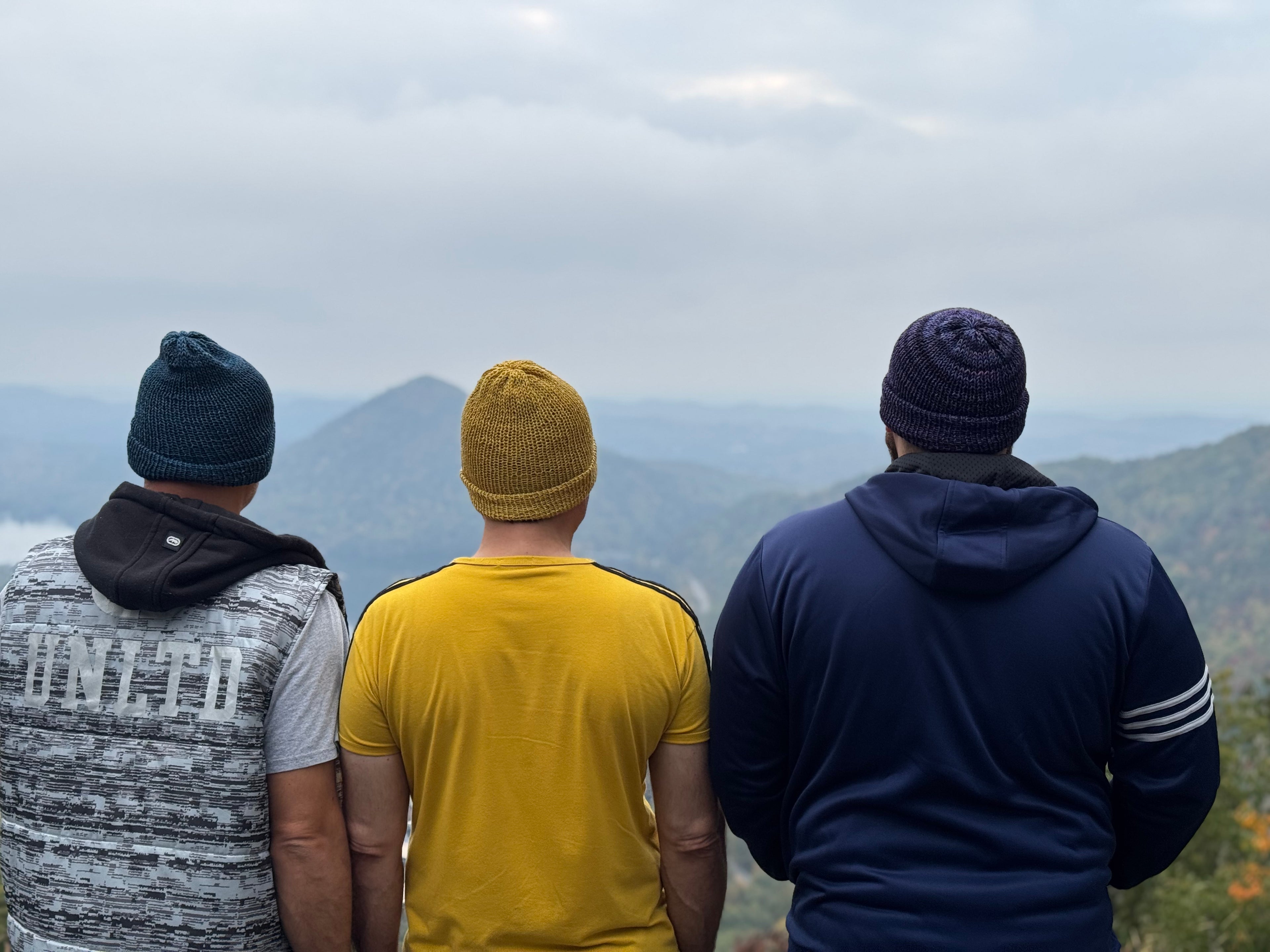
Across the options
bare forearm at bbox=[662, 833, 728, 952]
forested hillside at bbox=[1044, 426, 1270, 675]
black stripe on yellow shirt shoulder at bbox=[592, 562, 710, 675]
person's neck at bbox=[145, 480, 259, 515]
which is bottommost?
forested hillside at bbox=[1044, 426, 1270, 675]

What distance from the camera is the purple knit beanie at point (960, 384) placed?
7.27 ft

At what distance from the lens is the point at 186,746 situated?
2289 mm

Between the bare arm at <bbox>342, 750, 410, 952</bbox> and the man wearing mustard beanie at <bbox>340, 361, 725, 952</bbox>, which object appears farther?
the bare arm at <bbox>342, 750, 410, 952</bbox>

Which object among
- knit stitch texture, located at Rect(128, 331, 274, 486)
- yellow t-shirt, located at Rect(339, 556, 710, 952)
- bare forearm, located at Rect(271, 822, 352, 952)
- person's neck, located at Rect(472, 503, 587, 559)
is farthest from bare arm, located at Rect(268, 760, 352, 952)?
knit stitch texture, located at Rect(128, 331, 274, 486)

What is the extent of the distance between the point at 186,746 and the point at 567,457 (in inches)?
44.8

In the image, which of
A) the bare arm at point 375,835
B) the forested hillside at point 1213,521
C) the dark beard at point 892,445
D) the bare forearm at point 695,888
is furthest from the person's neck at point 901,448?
the forested hillside at point 1213,521

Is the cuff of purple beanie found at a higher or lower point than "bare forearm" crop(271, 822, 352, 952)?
higher

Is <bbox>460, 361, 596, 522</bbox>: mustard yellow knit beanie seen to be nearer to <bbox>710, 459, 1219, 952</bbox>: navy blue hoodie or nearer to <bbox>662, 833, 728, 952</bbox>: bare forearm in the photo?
<bbox>710, 459, 1219, 952</bbox>: navy blue hoodie

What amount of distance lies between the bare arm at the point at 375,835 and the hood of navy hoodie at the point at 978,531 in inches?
53.0

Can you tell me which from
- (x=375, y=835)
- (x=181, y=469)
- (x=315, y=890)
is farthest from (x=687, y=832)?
(x=181, y=469)

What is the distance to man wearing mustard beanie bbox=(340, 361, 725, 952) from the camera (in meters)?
2.27

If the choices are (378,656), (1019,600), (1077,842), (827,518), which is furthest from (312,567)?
(1077,842)

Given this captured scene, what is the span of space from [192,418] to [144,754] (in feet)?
2.71

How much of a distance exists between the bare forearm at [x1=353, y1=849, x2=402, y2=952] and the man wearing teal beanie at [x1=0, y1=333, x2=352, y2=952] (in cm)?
5
